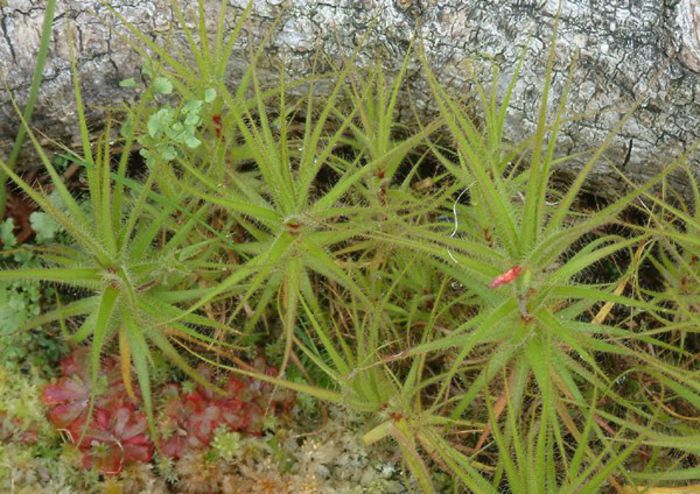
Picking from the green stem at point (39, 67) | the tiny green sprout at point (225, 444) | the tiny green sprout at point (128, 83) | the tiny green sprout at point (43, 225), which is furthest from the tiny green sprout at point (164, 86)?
the tiny green sprout at point (225, 444)

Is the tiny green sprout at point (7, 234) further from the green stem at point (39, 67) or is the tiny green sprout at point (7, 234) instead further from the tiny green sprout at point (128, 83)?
the tiny green sprout at point (128, 83)

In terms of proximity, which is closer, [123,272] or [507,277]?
[507,277]

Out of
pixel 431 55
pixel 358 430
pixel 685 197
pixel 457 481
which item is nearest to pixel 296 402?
pixel 358 430

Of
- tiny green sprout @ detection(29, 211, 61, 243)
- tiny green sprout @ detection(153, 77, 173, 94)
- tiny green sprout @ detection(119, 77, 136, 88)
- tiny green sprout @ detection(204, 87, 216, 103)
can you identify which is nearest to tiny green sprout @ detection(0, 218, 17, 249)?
tiny green sprout @ detection(29, 211, 61, 243)

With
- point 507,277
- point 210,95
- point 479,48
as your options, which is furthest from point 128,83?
point 507,277

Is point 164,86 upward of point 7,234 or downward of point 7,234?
upward

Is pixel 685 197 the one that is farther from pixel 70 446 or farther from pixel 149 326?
pixel 70 446

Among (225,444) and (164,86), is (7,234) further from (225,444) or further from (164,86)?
(225,444)
